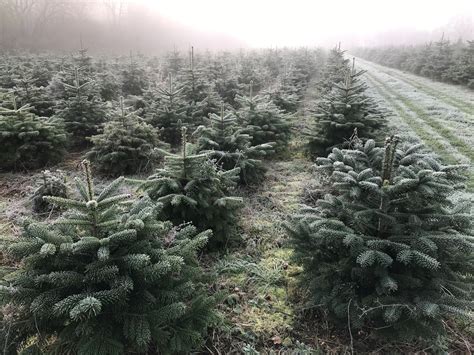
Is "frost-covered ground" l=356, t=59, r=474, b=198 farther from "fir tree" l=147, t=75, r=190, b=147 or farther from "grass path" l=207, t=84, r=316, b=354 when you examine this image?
"fir tree" l=147, t=75, r=190, b=147

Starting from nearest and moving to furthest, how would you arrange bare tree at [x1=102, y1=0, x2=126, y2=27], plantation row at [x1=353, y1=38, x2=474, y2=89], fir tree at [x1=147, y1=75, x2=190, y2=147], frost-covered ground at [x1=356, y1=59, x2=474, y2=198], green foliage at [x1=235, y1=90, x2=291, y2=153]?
green foliage at [x1=235, y1=90, x2=291, y2=153] → frost-covered ground at [x1=356, y1=59, x2=474, y2=198] → fir tree at [x1=147, y1=75, x2=190, y2=147] → plantation row at [x1=353, y1=38, x2=474, y2=89] → bare tree at [x1=102, y1=0, x2=126, y2=27]

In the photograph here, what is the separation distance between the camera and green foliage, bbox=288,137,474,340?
307cm

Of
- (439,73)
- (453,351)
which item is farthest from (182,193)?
(439,73)

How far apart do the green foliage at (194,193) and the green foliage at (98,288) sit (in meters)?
1.62

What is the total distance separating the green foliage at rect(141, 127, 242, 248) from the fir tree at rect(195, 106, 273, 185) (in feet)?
5.27

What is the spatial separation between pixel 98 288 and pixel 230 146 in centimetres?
448

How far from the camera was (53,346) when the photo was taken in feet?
8.97

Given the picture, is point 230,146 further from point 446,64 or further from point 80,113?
point 446,64

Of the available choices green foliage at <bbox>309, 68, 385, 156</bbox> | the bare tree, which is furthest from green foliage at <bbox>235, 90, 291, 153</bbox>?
the bare tree

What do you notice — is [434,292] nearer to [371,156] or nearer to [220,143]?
[371,156]

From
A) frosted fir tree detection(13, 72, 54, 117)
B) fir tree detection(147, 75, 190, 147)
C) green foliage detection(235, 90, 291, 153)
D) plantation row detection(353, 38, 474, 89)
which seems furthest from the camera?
plantation row detection(353, 38, 474, 89)

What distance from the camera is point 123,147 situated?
7277 millimetres

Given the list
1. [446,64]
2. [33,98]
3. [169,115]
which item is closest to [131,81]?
[33,98]

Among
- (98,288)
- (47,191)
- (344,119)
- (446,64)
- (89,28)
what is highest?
(89,28)
